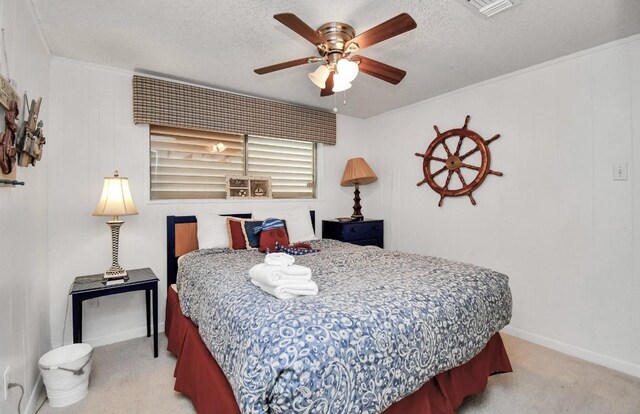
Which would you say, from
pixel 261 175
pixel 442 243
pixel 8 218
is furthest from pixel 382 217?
pixel 8 218

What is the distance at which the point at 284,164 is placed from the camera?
12.3 feet

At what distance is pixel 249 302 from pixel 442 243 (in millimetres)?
2582

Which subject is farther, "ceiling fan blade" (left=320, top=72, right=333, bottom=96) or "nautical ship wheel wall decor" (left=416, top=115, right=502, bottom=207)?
"nautical ship wheel wall decor" (left=416, top=115, right=502, bottom=207)

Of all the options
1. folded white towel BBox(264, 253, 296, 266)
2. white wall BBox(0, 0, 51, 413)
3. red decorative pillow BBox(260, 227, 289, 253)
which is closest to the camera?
white wall BBox(0, 0, 51, 413)

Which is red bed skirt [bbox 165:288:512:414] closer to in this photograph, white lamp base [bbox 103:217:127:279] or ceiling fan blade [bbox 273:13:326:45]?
white lamp base [bbox 103:217:127:279]

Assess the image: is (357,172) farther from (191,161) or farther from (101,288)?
(101,288)

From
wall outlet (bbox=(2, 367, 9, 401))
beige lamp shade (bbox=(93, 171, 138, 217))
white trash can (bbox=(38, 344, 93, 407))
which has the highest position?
beige lamp shade (bbox=(93, 171, 138, 217))

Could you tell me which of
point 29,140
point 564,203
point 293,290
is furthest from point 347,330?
point 564,203

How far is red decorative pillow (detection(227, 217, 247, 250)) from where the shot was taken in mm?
2795

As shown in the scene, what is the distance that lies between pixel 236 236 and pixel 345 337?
185 cm

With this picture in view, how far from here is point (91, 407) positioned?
1829mm

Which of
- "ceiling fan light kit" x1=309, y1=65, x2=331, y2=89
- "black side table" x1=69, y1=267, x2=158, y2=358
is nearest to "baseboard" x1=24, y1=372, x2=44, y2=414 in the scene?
"black side table" x1=69, y1=267, x2=158, y2=358

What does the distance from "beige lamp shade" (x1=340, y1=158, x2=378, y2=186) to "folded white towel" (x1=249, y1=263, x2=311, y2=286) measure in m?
2.42

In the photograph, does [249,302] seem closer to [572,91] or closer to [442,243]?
[442,243]
